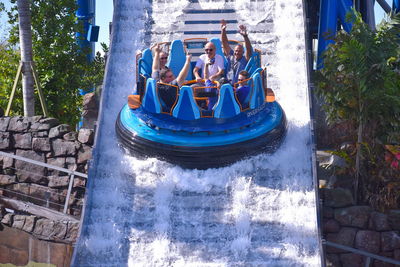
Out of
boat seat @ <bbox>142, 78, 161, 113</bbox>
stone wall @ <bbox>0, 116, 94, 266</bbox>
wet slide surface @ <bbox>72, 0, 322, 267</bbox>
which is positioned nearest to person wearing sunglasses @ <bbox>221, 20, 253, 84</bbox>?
wet slide surface @ <bbox>72, 0, 322, 267</bbox>

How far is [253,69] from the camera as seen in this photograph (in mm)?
8438

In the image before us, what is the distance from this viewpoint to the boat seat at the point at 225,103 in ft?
24.4

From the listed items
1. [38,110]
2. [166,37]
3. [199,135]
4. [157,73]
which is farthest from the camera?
[38,110]

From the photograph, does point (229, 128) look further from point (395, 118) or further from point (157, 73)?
point (395, 118)

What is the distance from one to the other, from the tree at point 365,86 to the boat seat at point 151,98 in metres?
2.09

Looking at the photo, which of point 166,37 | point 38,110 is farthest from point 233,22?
point 38,110

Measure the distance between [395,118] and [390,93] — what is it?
29 cm

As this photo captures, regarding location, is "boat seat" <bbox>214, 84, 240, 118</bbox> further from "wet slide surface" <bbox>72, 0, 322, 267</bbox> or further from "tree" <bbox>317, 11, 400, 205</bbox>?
"tree" <bbox>317, 11, 400, 205</bbox>

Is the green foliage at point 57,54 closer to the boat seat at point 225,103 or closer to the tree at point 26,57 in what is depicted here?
the tree at point 26,57

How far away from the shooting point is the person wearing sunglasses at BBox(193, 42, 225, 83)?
829 cm

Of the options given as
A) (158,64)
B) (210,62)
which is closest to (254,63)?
(210,62)

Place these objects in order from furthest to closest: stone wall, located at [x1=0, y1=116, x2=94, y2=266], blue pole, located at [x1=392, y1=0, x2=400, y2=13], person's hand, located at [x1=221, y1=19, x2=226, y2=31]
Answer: blue pole, located at [x1=392, y1=0, x2=400, y2=13] < person's hand, located at [x1=221, y1=19, x2=226, y2=31] < stone wall, located at [x1=0, y1=116, x2=94, y2=266]

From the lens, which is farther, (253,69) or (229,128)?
(253,69)

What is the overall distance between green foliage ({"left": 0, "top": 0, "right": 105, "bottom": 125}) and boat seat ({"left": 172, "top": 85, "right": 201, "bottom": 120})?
3729 mm
